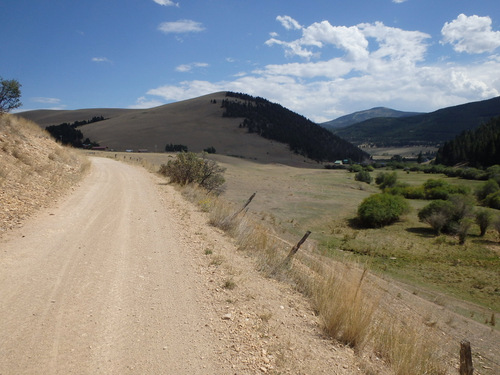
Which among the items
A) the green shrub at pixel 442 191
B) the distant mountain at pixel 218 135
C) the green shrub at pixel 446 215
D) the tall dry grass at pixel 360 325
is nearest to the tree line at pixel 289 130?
the distant mountain at pixel 218 135

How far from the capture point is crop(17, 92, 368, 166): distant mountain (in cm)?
10169

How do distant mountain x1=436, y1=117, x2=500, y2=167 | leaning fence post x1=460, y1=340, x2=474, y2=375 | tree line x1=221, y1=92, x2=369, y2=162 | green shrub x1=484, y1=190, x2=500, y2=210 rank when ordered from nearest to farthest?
leaning fence post x1=460, y1=340, x2=474, y2=375 → green shrub x1=484, y1=190, x2=500, y2=210 → distant mountain x1=436, y1=117, x2=500, y2=167 → tree line x1=221, y1=92, x2=369, y2=162

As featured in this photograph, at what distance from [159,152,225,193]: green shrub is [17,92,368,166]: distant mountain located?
64.7 m

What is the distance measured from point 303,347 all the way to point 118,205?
32.0 feet

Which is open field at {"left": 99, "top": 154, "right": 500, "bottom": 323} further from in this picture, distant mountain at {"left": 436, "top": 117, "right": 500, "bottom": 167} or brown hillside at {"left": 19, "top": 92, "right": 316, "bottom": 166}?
brown hillside at {"left": 19, "top": 92, "right": 316, "bottom": 166}

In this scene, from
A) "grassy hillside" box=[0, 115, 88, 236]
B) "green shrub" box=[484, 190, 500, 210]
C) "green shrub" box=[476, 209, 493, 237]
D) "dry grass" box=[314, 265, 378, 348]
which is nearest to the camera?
"dry grass" box=[314, 265, 378, 348]

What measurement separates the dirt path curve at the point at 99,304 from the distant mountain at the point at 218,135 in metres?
82.3

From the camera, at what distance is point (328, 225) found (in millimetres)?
25250

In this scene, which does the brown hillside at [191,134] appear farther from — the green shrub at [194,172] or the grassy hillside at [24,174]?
the grassy hillside at [24,174]

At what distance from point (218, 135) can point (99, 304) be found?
110m

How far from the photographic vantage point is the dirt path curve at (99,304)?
3811mm

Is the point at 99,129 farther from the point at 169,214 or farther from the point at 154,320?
the point at 154,320

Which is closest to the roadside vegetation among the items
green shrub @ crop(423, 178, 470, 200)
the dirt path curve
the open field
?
the dirt path curve

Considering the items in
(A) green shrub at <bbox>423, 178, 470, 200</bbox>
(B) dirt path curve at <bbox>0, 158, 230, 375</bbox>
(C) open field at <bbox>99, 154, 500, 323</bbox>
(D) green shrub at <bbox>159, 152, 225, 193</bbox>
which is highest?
(D) green shrub at <bbox>159, 152, 225, 193</bbox>
